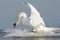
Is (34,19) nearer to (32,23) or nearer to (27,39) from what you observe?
(32,23)

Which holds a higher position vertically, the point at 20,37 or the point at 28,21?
the point at 28,21

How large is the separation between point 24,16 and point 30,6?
58.8 inches

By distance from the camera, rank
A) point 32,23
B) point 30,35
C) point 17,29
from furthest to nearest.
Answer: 1. point 17,29
2. point 32,23
3. point 30,35

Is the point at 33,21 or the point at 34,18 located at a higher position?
the point at 34,18

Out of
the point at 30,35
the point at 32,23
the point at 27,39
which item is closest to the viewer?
the point at 27,39

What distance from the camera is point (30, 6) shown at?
48.3 meters

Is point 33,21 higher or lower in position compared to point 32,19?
lower

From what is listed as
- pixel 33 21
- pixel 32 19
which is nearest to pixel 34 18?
pixel 32 19

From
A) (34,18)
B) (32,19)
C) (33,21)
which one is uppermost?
(34,18)

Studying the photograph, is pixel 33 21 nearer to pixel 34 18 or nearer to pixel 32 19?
pixel 32 19

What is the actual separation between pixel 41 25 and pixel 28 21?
2.14 m

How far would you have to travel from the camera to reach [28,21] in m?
46.9

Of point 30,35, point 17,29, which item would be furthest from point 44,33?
point 17,29

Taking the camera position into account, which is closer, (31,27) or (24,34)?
(24,34)
